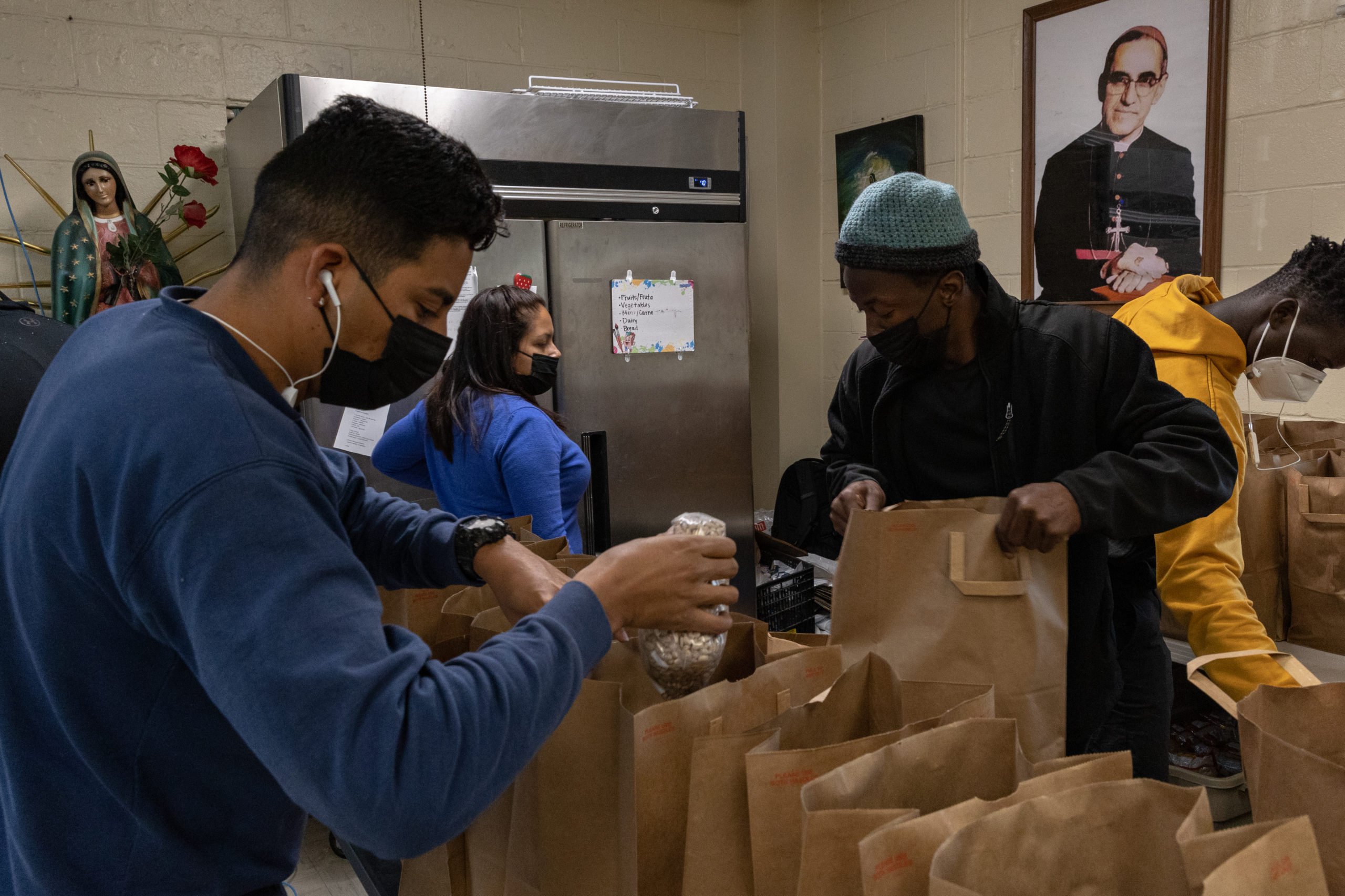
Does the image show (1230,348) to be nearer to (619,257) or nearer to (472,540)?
(472,540)

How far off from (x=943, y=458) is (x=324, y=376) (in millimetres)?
1086

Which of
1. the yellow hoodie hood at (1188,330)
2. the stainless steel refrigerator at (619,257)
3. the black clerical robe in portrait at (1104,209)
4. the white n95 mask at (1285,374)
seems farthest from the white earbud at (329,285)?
the black clerical robe in portrait at (1104,209)

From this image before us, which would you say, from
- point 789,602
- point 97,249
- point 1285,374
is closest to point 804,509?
point 789,602

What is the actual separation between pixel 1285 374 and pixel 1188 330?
0.23 m

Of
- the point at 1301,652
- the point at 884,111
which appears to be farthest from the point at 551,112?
the point at 1301,652

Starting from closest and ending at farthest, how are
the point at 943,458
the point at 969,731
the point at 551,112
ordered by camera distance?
the point at 969,731 < the point at 943,458 < the point at 551,112

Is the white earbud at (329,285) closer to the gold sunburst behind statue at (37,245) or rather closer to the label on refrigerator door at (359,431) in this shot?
the label on refrigerator door at (359,431)

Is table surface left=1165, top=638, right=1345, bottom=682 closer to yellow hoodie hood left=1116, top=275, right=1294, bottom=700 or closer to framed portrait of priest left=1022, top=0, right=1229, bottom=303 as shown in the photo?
yellow hoodie hood left=1116, top=275, right=1294, bottom=700

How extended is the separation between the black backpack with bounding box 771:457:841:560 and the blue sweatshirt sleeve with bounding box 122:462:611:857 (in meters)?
3.51

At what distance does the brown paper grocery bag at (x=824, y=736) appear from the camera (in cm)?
91

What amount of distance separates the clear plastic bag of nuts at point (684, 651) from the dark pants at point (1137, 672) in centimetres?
89

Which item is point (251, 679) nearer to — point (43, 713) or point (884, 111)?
point (43, 713)

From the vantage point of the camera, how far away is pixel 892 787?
2.90 ft

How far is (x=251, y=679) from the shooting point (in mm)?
652
